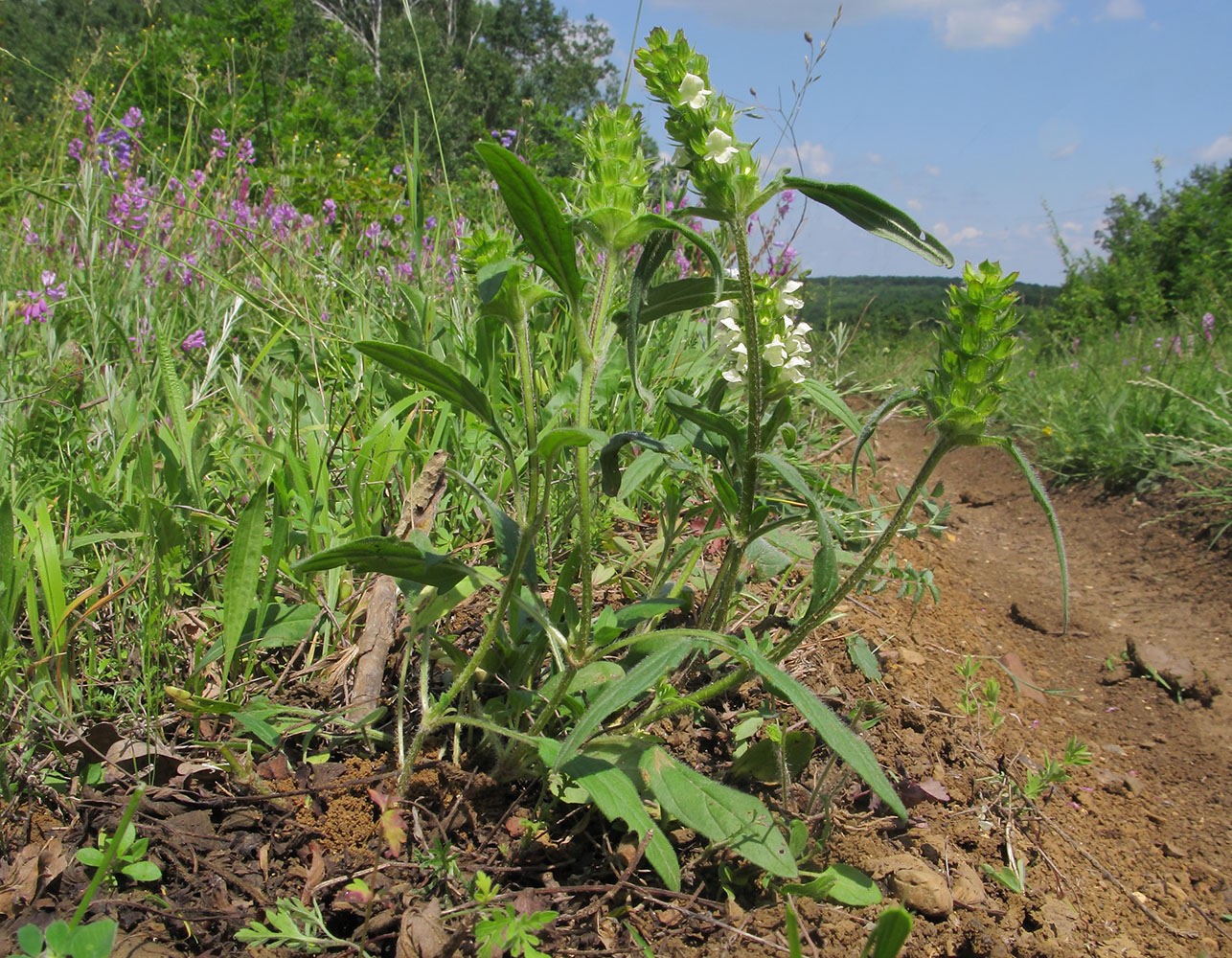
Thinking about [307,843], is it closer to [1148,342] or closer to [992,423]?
[992,423]

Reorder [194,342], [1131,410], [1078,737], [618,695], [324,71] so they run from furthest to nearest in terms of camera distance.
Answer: [324,71] < [1131,410] < [194,342] < [1078,737] < [618,695]

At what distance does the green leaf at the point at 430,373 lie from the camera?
36.1 inches

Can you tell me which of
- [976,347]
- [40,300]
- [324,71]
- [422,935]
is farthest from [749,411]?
[324,71]

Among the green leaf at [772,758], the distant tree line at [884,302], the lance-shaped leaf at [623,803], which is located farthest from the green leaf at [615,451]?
the distant tree line at [884,302]

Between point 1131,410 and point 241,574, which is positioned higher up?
point 1131,410

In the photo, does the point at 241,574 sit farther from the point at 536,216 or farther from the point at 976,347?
the point at 976,347

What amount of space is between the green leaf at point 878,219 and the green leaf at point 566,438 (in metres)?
0.46

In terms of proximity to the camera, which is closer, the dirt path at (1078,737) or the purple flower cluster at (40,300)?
the dirt path at (1078,737)

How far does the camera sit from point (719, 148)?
100 cm

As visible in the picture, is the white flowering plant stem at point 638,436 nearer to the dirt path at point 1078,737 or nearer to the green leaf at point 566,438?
the green leaf at point 566,438

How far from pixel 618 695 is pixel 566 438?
285 millimetres

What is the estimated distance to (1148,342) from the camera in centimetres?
572

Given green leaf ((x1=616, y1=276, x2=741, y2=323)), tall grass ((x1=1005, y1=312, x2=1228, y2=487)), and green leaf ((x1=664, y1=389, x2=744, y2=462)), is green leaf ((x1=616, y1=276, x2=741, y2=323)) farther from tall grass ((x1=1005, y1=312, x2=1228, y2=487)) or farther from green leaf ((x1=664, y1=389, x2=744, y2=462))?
tall grass ((x1=1005, y1=312, x2=1228, y2=487))

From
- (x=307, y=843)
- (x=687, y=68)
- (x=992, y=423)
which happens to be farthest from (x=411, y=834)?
(x=992, y=423)
